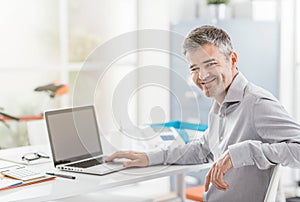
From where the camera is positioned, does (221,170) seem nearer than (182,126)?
Yes

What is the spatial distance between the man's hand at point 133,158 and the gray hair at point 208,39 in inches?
19.3

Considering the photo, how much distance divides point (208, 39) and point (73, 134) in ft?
2.41

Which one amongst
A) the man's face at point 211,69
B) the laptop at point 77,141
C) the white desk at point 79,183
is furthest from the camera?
the laptop at point 77,141

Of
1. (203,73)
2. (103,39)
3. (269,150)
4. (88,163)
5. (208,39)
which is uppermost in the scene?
(208,39)

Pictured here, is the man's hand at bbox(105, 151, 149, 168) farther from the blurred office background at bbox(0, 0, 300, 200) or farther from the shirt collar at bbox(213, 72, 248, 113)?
the blurred office background at bbox(0, 0, 300, 200)

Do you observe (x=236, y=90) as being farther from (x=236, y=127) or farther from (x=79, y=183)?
(x=79, y=183)

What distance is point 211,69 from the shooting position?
6.52 feet

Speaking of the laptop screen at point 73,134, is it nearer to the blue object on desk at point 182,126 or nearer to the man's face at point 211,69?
the blue object on desk at point 182,126

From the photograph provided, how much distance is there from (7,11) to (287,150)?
2.71 meters

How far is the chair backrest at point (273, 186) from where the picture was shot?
72.1 inches

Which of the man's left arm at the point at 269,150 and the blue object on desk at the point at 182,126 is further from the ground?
the man's left arm at the point at 269,150

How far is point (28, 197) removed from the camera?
69.2 inches

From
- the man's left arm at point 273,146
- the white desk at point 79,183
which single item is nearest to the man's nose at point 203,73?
the man's left arm at point 273,146

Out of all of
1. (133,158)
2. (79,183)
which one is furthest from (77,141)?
(79,183)
